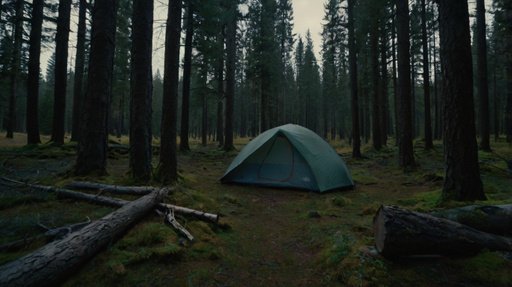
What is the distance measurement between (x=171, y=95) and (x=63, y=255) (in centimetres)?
544

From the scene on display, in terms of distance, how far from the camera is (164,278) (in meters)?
2.92

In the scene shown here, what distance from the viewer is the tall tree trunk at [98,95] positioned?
6656mm

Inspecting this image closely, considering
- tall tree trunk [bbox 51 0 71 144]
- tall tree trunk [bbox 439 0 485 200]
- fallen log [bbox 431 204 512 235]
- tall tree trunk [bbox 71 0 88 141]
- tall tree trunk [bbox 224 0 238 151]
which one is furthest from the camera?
tall tree trunk [bbox 224 0 238 151]

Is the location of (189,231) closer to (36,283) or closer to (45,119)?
(36,283)

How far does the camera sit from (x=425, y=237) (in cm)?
302

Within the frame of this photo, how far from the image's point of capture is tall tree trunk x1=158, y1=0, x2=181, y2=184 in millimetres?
7391

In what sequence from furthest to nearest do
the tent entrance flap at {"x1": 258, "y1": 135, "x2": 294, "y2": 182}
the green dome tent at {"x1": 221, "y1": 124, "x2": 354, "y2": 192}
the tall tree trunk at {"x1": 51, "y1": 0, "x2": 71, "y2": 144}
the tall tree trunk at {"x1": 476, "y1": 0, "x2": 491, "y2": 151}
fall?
1. the tall tree trunk at {"x1": 476, "y1": 0, "x2": 491, "y2": 151}
2. the tall tree trunk at {"x1": 51, "y1": 0, "x2": 71, "y2": 144}
3. the tent entrance flap at {"x1": 258, "y1": 135, "x2": 294, "y2": 182}
4. the green dome tent at {"x1": 221, "y1": 124, "x2": 354, "y2": 192}

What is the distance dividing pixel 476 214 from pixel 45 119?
49355mm

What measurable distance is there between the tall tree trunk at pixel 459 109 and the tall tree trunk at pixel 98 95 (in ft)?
24.4

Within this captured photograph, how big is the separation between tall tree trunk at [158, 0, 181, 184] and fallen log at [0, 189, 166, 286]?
360 cm

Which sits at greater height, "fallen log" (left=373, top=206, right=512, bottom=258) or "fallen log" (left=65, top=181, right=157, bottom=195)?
"fallen log" (left=65, top=181, right=157, bottom=195)

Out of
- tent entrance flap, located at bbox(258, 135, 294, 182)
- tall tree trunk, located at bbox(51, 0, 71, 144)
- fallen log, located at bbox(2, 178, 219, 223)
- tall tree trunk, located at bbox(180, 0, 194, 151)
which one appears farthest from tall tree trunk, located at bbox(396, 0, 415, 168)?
tall tree trunk, located at bbox(51, 0, 71, 144)

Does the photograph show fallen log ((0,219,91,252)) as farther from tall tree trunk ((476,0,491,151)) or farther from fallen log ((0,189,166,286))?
tall tree trunk ((476,0,491,151))

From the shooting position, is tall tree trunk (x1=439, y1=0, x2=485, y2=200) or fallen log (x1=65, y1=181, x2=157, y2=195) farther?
fallen log (x1=65, y1=181, x2=157, y2=195)
